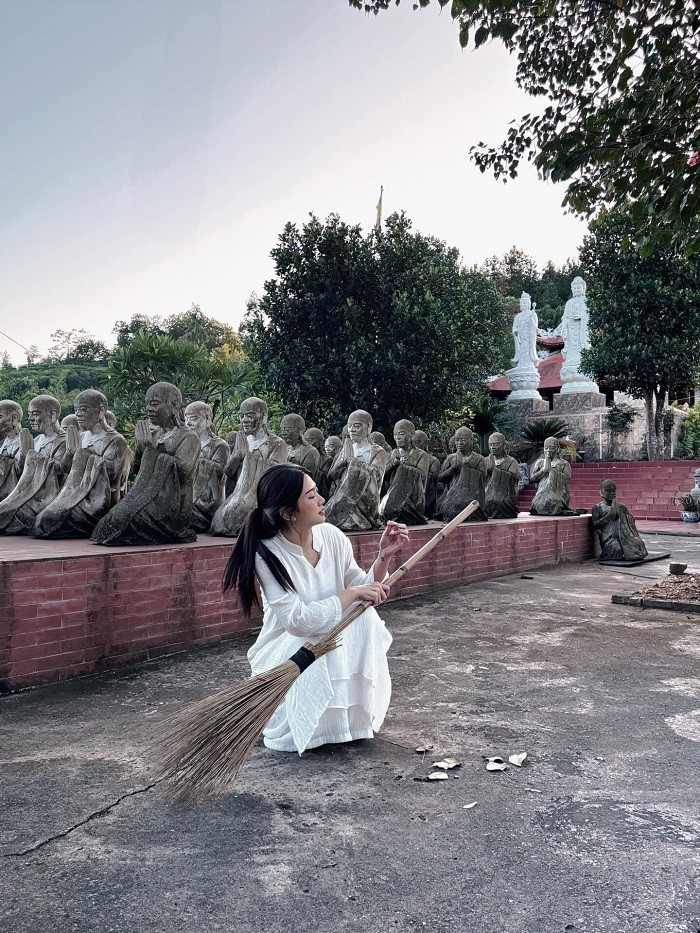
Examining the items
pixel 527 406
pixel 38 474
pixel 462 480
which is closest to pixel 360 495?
pixel 462 480

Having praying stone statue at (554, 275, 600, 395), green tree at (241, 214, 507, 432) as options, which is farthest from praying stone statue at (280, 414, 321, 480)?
praying stone statue at (554, 275, 600, 395)

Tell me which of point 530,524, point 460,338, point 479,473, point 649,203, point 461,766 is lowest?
point 461,766

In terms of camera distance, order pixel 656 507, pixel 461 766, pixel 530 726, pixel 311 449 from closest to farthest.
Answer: pixel 461 766 < pixel 530 726 < pixel 311 449 < pixel 656 507

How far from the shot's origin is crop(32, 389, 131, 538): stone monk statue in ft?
19.4

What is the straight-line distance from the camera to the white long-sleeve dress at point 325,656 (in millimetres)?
3020

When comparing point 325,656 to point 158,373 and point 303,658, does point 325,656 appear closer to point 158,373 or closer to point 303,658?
point 303,658

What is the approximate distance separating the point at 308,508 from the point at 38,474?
439cm

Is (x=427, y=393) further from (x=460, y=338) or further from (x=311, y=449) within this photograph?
(x=311, y=449)

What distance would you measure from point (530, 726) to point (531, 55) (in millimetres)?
6243

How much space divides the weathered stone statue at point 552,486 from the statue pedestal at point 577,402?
47.0ft

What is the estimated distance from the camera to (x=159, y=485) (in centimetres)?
547

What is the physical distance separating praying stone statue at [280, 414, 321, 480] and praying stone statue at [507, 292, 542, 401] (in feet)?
68.2

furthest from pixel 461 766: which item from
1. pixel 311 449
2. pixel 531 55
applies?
pixel 531 55

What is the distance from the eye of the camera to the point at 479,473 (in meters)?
9.90
